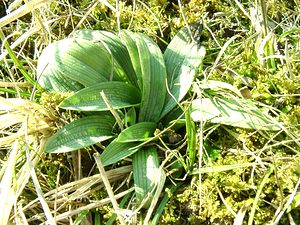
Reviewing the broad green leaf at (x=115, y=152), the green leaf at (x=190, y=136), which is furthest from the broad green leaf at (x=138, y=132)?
the green leaf at (x=190, y=136)

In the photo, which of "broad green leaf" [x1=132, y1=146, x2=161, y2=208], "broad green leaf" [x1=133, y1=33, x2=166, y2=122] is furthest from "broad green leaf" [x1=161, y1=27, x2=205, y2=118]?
"broad green leaf" [x1=132, y1=146, x2=161, y2=208]

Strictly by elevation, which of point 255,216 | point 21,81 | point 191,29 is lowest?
point 255,216

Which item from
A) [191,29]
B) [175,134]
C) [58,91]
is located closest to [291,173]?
[175,134]

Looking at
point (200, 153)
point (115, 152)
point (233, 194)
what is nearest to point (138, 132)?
point (115, 152)

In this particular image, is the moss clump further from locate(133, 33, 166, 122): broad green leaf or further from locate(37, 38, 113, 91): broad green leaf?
locate(37, 38, 113, 91): broad green leaf

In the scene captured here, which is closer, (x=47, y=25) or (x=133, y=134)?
(x=133, y=134)

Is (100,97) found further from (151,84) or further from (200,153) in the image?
(200,153)

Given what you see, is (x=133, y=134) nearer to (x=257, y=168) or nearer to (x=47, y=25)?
(x=257, y=168)

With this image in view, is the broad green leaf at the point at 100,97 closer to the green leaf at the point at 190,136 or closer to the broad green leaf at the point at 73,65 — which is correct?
the broad green leaf at the point at 73,65
